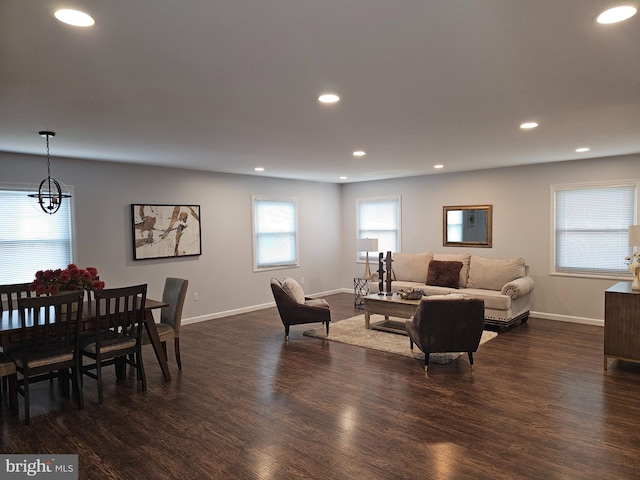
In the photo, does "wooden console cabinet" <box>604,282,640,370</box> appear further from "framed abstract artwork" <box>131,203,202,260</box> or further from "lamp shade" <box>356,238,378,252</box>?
"framed abstract artwork" <box>131,203,202,260</box>

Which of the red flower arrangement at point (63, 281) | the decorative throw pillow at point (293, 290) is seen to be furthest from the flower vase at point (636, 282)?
the red flower arrangement at point (63, 281)

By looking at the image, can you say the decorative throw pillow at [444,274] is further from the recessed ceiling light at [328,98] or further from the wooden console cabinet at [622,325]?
the recessed ceiling light at [328,98]

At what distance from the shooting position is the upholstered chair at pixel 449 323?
13.7 feet

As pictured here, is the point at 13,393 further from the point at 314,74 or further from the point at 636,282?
the point at 636,282

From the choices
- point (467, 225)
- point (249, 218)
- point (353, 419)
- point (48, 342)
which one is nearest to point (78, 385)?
point (48, 342)

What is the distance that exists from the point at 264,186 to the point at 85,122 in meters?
4.32

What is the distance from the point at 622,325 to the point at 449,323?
1.67m

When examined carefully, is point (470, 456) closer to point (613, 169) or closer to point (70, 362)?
point (70, 362)

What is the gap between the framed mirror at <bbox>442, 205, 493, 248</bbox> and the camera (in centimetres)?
719

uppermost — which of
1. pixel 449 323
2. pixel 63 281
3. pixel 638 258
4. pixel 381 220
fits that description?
pixel 381 220

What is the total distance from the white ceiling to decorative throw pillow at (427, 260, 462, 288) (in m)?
2.66

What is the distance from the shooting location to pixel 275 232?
8.02 meters

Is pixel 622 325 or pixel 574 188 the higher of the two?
pixel 574 188

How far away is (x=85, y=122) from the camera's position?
357cm
